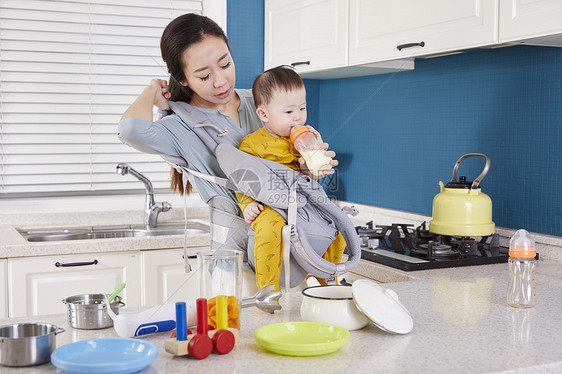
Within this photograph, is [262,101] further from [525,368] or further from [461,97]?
[461,97]

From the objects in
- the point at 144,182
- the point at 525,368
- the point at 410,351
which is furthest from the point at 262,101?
the point at 144,182

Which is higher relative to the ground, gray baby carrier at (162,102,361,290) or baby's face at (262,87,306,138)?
baby's face at (262,87,306,138)

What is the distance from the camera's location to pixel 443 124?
270 cm

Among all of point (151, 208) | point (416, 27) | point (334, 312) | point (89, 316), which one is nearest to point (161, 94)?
point (89, 316)

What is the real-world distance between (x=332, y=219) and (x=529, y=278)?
0.50m

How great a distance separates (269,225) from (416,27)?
3.69 feet

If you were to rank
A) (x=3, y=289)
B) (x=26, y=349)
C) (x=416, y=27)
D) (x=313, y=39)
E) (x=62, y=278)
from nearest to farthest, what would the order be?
(x=26, y=349)
(x=416, y=27)
(x=3, y=289)
(x=62, y=278)
(x=313, y=39)

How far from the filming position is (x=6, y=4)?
3.00 metres

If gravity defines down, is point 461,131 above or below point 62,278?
above

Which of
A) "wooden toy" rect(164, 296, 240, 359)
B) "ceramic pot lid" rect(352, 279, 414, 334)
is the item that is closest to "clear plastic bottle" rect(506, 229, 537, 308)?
"ceramic pot lid" rect(352, 279, 414, 334)

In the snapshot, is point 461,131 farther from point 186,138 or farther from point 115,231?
point 115,231

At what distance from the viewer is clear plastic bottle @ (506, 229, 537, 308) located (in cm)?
141

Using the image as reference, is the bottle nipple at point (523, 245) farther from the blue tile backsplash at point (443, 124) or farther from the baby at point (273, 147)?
the blue tile backsplash at point (443, 124)

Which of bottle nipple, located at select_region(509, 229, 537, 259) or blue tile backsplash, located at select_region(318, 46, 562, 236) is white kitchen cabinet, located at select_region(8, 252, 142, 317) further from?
bottle nipple, located at select_region(509, 229, 537, 259)
